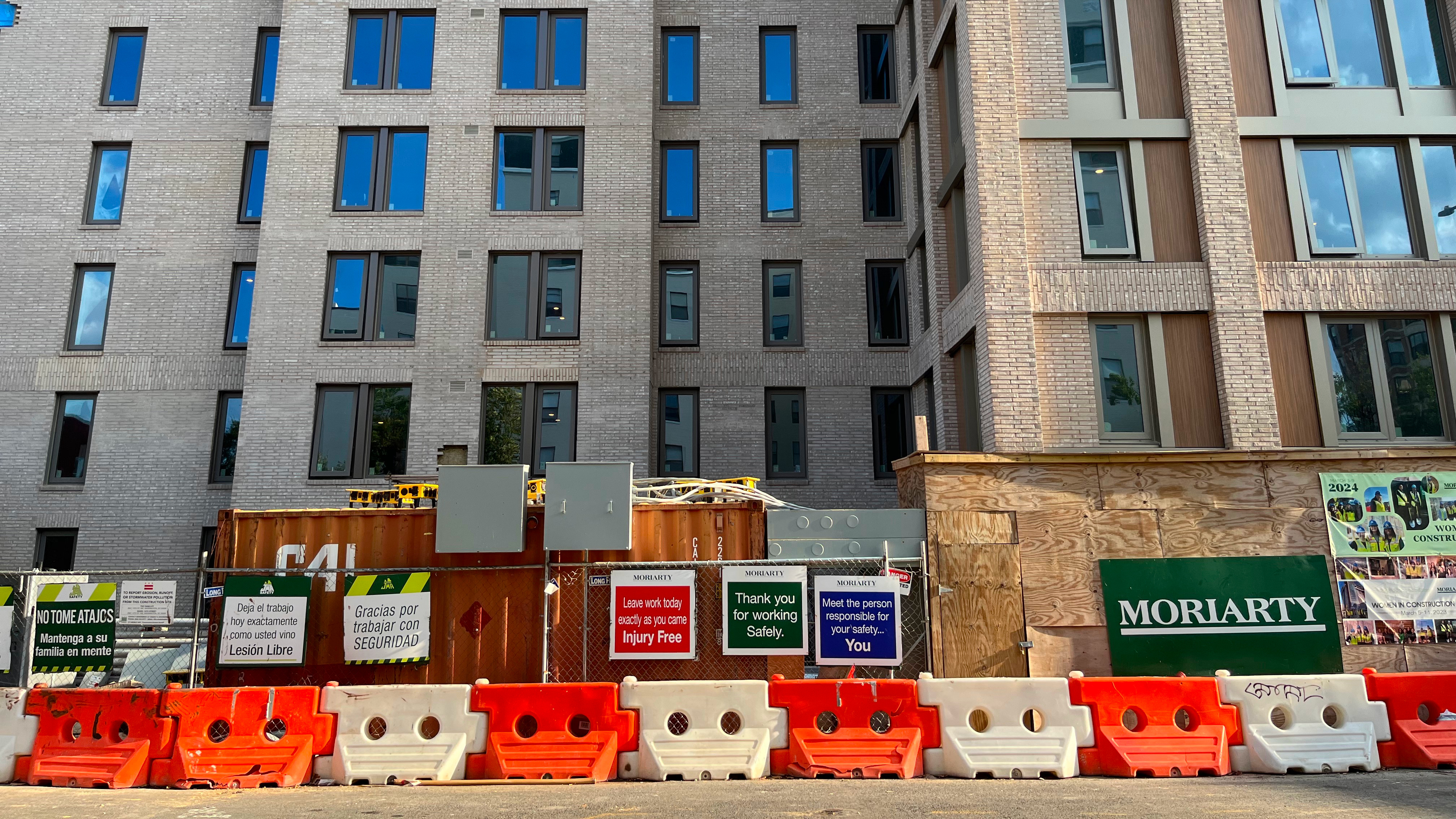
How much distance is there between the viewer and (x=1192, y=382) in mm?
13867

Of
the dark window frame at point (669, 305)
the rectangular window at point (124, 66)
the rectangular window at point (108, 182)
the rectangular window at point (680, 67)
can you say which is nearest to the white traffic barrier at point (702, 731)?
the dark window frame at point (669, 305)

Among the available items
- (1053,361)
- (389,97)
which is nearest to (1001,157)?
(1053,361)

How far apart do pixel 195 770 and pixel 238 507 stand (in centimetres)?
1184

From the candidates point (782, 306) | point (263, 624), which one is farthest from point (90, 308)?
point (782, 306)

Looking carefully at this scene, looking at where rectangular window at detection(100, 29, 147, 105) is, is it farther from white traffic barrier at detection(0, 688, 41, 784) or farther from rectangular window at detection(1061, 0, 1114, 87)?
rectangular window at detection(1061, 0, 1114, 87)

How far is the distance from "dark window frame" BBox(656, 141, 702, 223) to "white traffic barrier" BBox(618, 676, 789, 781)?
15270mm

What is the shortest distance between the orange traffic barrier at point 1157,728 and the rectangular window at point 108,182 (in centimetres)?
2397

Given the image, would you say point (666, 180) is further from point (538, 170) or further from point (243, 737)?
point (243, 737)

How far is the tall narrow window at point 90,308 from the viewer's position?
21500 millimetres

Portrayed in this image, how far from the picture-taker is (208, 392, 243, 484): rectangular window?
20.8 m

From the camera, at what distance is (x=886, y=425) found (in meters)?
21.4

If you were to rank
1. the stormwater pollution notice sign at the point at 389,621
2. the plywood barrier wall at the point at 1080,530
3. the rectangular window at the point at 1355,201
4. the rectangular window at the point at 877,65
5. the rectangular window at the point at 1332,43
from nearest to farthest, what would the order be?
the stormwater pollution notice sign at the point at 389,621, the plywood barrier wall at the point at 1080,530, the rectangular window at the point at 1355,201, the rectangular window at the point at 1332,43, the rectangular window at the point at 877,65

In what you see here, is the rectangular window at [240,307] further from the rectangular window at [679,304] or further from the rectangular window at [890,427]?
the rectangular window at [890,427]

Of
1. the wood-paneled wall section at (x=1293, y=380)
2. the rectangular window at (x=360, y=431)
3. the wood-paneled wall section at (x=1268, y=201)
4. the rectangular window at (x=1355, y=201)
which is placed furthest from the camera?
the rectangular window at (x=360, y=431)
